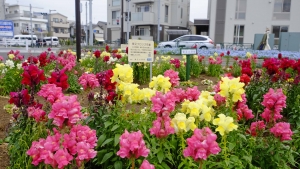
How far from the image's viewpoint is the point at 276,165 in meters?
2.62

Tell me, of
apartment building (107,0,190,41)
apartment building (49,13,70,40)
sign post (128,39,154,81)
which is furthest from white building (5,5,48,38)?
sign post (128,39,154,81)

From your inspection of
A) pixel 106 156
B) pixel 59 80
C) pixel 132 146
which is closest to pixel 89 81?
pixel 59 80

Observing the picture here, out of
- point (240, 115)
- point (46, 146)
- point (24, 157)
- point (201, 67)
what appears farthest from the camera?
point (201, 67)

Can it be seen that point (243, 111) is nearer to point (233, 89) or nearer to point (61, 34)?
point (233, 89)

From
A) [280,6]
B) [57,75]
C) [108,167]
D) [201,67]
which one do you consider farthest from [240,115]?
[280,6]

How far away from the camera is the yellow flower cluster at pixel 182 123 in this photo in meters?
2.14

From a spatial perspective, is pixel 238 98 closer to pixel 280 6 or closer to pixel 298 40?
pixel 298 40

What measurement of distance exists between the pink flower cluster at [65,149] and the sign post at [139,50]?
389cm

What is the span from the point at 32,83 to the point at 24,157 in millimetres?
643

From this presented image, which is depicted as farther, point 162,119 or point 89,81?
point 89,81

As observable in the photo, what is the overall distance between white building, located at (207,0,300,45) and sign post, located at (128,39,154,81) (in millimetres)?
21229

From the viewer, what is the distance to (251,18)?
25.2 metres

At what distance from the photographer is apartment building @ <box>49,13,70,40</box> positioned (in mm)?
69125

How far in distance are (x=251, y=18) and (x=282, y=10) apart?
266 centimetres
